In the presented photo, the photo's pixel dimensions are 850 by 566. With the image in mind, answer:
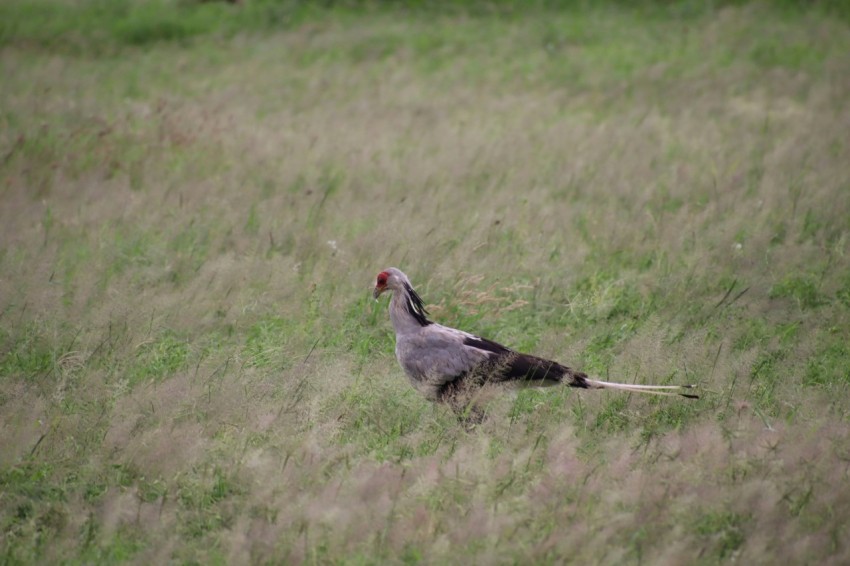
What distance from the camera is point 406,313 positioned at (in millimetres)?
5855

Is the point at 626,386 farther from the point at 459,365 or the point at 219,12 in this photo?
the point at 219,12

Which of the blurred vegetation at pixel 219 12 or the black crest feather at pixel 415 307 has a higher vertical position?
the blurred vegetation at pixel 219 12

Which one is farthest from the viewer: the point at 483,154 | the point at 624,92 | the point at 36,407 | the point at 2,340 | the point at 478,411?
the point at 624,92

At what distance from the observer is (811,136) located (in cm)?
1113

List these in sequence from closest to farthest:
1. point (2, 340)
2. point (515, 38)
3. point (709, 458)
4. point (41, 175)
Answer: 1. point (709, 458)
2. point (2, 340)
3. point (41, 175)
4. point (515, 38)

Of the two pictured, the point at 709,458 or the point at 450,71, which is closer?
the point at 709,458

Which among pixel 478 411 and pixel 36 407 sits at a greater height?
pixel 36 407

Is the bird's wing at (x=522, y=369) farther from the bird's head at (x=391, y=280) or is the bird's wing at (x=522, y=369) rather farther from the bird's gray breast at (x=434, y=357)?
the bird's head at (x=391, y=280)

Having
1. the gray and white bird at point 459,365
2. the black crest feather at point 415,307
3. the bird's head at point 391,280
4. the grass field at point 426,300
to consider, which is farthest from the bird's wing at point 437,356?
the bird's head at point 391,280

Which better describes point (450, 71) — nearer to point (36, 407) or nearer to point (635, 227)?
point (635, 227)

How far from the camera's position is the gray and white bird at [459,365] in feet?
17.7

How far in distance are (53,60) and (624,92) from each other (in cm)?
935

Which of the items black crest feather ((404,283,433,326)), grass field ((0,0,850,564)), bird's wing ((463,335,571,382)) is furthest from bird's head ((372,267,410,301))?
bird's wing ((463,335,571,382))

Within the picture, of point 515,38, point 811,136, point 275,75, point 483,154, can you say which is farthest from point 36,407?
point 515,38
